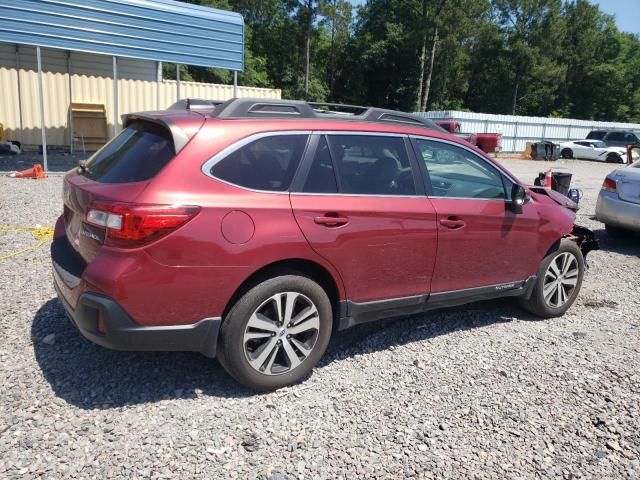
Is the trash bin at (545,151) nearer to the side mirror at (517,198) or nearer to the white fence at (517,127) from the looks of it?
the white fence at (517,127)

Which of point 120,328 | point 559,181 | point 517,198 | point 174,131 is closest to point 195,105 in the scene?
point 174,131

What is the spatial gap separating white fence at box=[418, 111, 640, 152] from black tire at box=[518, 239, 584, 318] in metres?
25.8

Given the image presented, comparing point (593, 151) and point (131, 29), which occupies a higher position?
point (131, 29)

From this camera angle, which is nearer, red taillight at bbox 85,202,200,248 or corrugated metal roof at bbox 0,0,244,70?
red taillight at bbox 85,202,200,248

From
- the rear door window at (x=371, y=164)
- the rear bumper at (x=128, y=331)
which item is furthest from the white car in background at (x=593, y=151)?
the rear bumper at (x=128, y=331)

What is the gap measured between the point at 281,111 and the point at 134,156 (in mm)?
1000

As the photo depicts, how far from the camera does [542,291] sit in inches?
192

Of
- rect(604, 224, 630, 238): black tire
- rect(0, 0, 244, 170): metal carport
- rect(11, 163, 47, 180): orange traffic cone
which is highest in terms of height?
rect(0, 0, 244, 170): metal carport

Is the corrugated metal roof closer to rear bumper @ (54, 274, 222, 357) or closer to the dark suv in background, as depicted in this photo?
rear bumper @ (54, 274, 222, 357)

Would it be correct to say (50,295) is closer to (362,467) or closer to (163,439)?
(163,439)

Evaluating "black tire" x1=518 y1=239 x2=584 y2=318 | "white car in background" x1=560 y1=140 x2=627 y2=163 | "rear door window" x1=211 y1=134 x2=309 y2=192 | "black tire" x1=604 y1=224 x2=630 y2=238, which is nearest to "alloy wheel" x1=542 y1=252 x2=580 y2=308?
"black tire" x1=518 y1=239 x2=584 y2=318

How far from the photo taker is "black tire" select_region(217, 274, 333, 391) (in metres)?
3.21

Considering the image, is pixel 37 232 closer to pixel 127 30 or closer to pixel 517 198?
pixel 517 198

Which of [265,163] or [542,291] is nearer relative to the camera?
[265,163]
